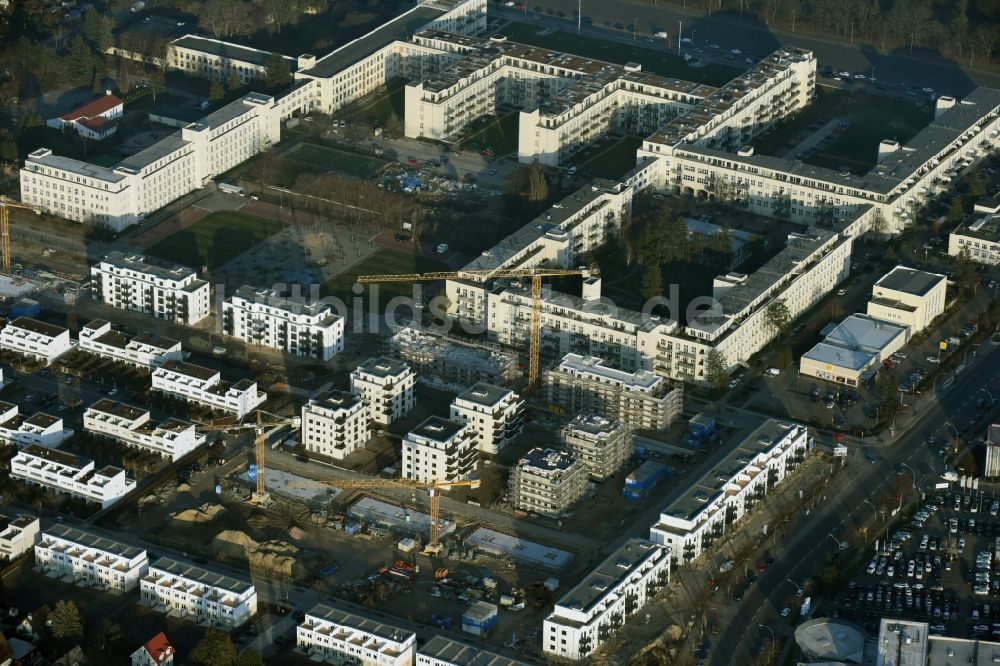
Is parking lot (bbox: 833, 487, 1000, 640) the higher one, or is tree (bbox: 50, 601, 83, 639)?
tree (bbox: 50, 601, 83, 639)

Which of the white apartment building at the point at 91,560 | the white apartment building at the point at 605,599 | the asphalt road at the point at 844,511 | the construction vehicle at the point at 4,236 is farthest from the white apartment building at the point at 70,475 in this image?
the asphalt road at the point at 844,511

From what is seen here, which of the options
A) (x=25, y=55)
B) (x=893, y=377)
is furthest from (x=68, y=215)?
(x=893, y=377)

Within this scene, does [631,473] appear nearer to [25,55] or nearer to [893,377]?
[893,377]

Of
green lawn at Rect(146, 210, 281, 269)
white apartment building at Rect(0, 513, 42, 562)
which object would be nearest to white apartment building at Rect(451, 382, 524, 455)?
white apartment building at Rect(0, 513, 42, 562)

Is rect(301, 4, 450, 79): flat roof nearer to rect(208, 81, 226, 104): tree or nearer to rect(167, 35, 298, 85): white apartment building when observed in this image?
rect(167, 35, 298, 85): white apartment building

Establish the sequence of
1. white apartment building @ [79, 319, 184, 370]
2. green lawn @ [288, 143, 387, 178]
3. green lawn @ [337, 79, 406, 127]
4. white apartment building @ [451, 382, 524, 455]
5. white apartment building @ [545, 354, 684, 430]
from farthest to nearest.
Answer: green lawn @ [337, 79, 406, 127]
green lawn @ [288, 143, 387, 178]
white apartment building @ [79, 319, 184, 370]
white apartment building @ [545, 354, 684, 430]
white apartment building @ [451, 382, 524, 455]

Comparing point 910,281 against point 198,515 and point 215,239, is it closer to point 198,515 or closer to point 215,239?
point 215,239

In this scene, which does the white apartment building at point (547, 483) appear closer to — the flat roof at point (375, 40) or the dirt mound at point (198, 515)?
the dirt mound at point (198, 515)

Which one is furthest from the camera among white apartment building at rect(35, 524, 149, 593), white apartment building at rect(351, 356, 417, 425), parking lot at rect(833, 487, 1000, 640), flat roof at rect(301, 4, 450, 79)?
flat roof at rect(301, 4, 450, 79)
